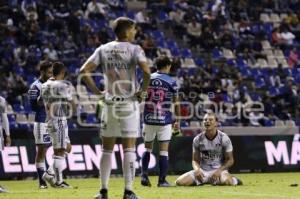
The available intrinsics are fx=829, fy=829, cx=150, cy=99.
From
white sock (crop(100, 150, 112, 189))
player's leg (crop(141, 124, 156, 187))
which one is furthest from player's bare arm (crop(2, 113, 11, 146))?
white sock (crop(100, 150, 112, 189))

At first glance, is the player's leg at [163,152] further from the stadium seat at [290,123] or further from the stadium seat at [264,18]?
the stadium seat at [264,18]

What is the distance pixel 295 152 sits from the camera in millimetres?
23375

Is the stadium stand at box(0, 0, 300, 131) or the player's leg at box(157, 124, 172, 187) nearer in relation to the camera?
the player's leg at box(157, 124, 172, 187)

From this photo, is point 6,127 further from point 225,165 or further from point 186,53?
point 186,53

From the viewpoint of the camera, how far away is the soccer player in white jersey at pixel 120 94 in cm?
1128

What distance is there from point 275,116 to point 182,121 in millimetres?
4302

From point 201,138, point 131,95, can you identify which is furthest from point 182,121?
point 131,95

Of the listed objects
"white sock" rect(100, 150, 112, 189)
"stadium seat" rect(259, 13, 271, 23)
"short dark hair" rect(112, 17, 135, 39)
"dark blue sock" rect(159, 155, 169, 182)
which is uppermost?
"stadium seat" rect(259, 13, 271, 23)

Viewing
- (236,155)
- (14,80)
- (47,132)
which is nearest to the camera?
(47,132)

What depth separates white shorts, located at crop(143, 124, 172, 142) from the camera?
51.2ft

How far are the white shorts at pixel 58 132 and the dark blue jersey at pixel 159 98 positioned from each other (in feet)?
5.33

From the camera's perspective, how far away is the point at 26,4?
31500 millimetres

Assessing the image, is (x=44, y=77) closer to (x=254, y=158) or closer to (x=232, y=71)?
(x=254, y=158)

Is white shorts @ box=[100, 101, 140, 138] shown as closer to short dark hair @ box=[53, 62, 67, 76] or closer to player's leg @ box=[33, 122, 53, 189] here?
short dark hair @ box=[53, 62, 67, 76]
